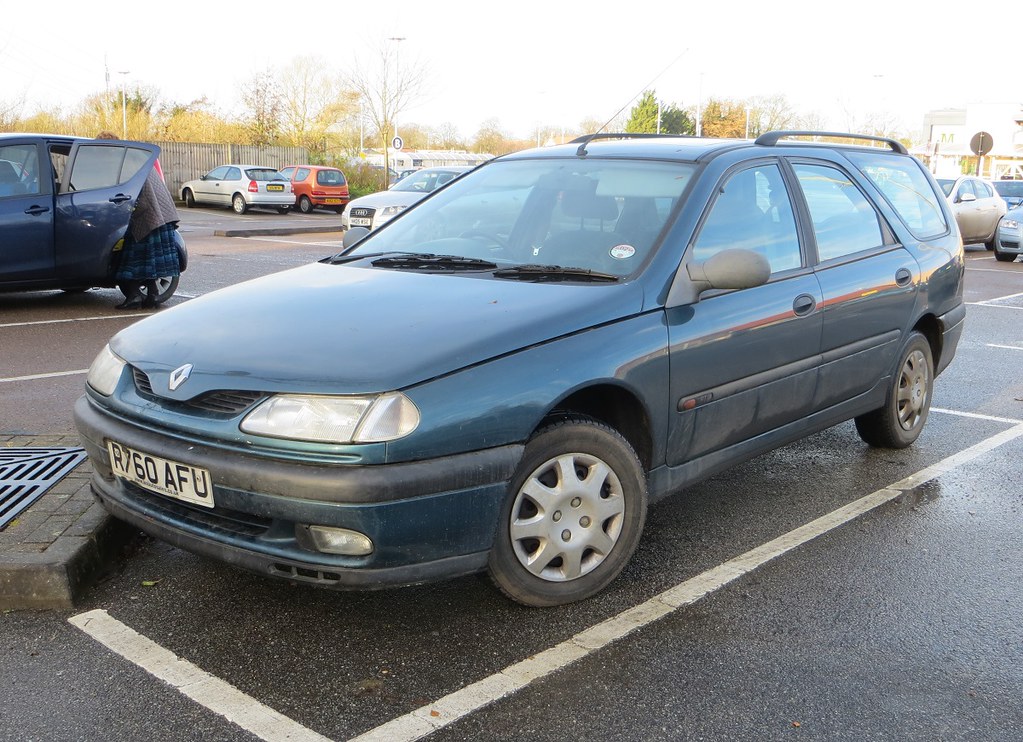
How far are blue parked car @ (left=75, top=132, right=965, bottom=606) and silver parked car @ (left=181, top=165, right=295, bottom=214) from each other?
1063 inches

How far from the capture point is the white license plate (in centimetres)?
307

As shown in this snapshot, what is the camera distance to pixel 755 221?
14.0 feet

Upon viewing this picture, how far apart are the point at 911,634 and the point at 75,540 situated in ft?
9.82

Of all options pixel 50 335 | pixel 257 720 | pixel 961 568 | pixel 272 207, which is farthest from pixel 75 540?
pixel 272 207

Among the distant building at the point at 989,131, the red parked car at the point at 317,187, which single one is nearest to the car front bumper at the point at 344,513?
the red parked car at the point at 317,187

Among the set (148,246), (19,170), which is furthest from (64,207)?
(148,246)

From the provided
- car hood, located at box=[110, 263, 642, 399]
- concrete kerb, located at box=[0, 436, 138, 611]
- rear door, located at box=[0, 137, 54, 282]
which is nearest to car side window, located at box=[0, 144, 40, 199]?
rear door, located at box=[0, 137, 54, 282]

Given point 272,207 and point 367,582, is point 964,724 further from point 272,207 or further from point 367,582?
point 272,207

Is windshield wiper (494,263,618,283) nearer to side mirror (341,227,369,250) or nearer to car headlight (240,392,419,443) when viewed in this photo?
car headlight (240,392,419,443)

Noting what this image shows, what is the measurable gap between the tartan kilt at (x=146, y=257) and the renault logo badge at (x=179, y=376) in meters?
7.30

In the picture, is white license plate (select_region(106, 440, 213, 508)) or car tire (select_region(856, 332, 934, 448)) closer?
white license plate (select_region(106, 440, 213, 508))

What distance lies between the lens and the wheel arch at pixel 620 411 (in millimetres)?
3502

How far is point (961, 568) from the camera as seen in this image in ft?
13.0

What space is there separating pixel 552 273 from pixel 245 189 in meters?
28.4
